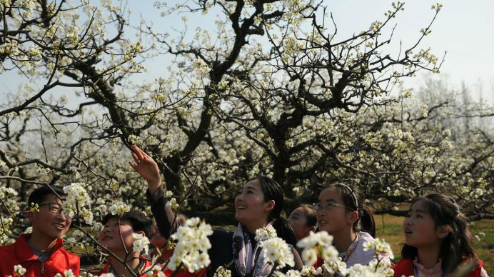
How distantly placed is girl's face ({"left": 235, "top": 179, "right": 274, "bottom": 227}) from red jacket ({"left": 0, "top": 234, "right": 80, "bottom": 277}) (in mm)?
1244

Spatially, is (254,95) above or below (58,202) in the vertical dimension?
above

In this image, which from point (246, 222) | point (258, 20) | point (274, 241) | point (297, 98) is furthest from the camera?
point (258, 20)

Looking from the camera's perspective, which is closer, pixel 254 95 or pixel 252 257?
pixel 252 257

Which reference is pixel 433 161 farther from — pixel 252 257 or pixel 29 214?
pixel 29 214

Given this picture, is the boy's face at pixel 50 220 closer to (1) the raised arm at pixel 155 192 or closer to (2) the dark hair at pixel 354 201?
(1) the raised arm at pixel 155 192

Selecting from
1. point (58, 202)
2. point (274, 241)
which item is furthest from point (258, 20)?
point (274, 241)

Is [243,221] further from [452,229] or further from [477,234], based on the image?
[477,234]

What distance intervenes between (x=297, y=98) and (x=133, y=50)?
2.44m

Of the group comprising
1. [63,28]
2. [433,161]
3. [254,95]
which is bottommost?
[433,161]

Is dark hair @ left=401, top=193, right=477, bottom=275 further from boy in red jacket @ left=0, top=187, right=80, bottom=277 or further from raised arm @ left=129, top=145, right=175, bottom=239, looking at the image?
boy in red jacket @ left=0, top=187, right=80, bottom=277

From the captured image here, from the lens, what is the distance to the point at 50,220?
339 centimetres

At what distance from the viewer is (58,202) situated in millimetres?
3484

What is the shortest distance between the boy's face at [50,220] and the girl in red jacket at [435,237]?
2.35 metres

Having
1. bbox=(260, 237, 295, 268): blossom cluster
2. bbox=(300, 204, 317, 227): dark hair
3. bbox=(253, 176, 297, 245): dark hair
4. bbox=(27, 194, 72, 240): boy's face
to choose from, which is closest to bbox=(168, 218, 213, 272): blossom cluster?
bbox=(260, 237, 295, 268): blossom cluster
